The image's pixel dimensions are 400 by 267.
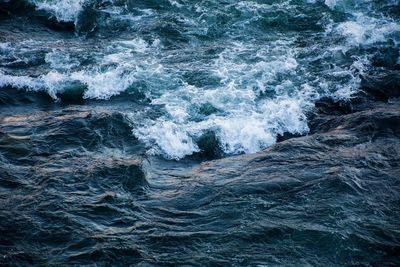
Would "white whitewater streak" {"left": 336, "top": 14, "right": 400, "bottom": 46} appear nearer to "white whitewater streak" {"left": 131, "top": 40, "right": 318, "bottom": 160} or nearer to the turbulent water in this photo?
the turbulent water

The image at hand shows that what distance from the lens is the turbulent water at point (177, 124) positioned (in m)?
6.73

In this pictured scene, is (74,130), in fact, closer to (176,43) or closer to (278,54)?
(176,43)

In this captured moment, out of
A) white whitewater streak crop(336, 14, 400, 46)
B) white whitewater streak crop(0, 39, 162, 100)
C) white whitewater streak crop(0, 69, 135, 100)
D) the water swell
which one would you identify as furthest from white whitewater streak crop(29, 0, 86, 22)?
white whitewater streak crop(336, 14, 400, 46)

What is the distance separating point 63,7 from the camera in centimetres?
1423

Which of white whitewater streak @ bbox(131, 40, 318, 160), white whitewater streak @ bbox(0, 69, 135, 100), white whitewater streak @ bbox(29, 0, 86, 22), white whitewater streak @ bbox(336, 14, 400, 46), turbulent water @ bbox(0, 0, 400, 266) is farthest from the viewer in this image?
white whitewater streak @ bbox(29, 0, 86, 22)

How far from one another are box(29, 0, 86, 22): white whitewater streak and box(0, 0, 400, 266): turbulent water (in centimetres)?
5

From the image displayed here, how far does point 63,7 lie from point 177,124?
6594 mm

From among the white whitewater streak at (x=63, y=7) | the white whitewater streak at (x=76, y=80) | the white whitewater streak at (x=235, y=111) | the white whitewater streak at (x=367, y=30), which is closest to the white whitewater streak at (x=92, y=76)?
the white whitewater streak at (x=76, y=80)

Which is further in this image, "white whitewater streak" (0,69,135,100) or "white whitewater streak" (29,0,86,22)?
"white whitewater streak" (29,0,86,22)

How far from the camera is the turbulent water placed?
673 centimetres

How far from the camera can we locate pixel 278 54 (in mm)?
12188

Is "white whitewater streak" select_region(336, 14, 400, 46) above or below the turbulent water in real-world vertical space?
above

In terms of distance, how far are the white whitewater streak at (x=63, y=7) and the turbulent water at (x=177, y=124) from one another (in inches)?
1.9

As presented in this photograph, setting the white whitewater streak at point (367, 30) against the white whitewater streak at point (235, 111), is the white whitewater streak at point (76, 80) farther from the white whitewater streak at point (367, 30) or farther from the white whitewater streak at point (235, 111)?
the white whitewater streak at point (367, 30)
